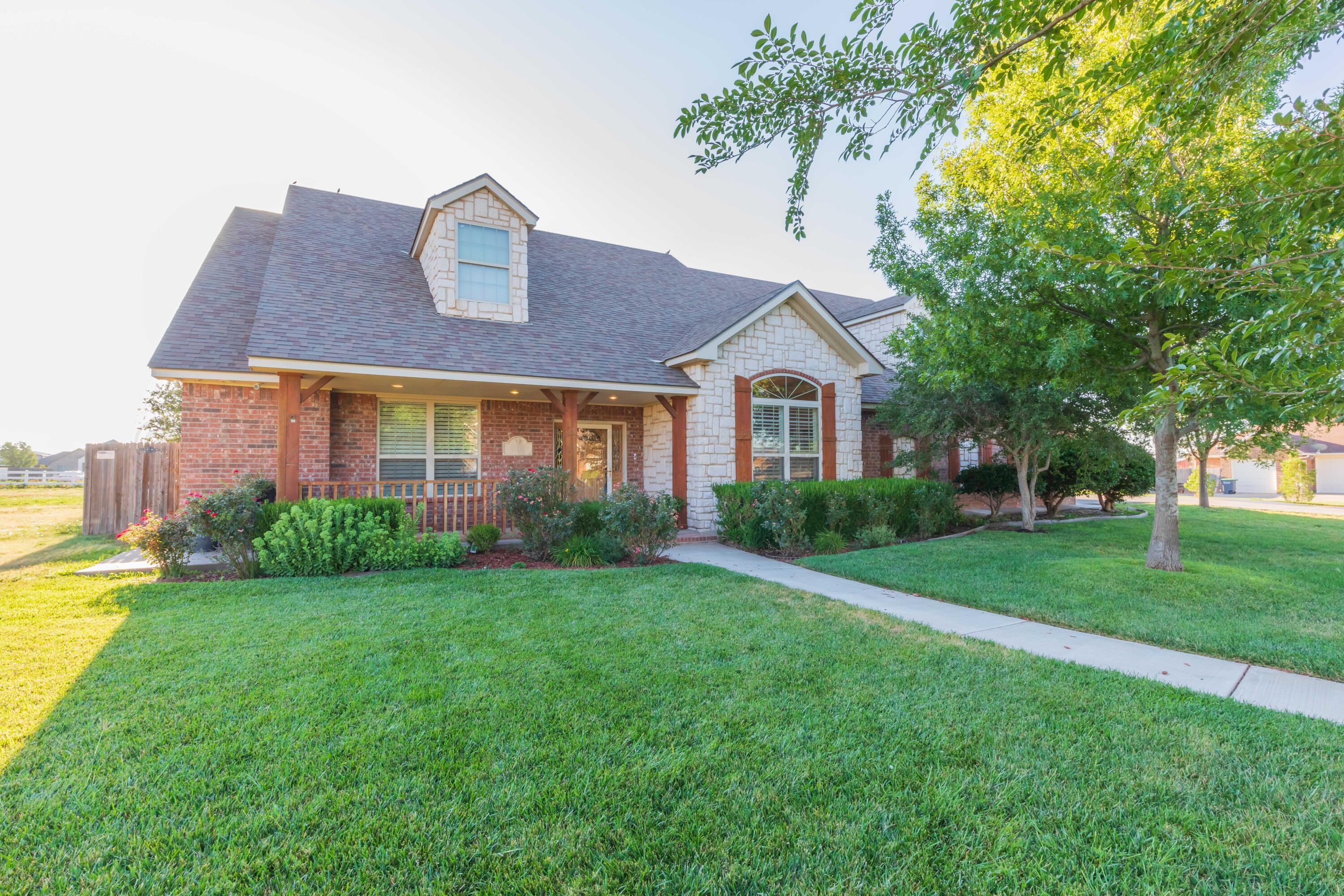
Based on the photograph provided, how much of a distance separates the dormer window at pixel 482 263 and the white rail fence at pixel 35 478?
31.9 meters

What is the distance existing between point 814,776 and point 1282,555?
10.7m

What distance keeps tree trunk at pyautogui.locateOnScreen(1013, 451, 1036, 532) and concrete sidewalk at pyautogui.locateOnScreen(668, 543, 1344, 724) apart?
681 centimetres

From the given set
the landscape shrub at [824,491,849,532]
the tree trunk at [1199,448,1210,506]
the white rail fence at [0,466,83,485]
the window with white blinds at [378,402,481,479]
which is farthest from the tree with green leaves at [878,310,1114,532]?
the white rail fence at [0,466,83,485]

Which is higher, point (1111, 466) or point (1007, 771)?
point (1111, 466)

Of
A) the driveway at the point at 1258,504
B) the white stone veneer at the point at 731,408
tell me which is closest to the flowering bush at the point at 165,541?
the white stone veneer at the point at 731,408

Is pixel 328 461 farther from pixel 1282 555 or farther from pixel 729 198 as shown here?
pixel 1282 555

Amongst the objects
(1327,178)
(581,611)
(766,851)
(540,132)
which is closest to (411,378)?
(540,132)

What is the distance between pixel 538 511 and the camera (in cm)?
851

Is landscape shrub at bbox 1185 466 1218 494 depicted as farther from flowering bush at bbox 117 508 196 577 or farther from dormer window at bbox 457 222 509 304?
flowering bush at bbox 117 508 196 577

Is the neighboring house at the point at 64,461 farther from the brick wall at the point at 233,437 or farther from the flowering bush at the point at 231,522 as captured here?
the flowering bush at the point at 231,522

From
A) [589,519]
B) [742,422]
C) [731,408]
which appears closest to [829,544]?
[742,422]

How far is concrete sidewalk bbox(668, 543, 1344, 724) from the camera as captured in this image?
3.62 meters

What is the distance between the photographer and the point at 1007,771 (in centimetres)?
267

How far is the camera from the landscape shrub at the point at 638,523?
27.2ft
